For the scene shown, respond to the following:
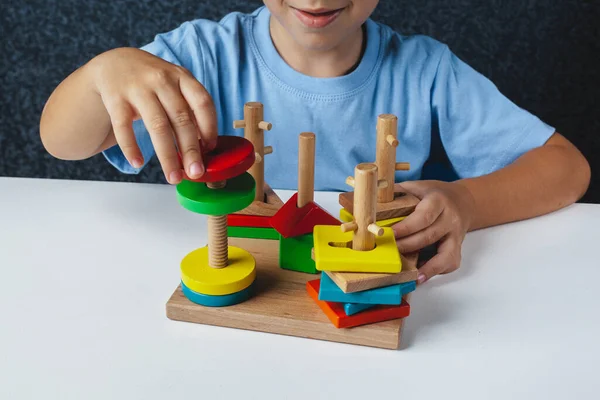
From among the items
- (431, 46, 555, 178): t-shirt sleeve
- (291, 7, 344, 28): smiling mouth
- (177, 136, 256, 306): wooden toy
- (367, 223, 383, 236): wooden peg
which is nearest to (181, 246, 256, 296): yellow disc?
(177, 136, 256, 306): wooden toy

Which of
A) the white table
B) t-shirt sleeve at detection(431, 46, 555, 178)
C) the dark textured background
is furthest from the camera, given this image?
the dark textured background

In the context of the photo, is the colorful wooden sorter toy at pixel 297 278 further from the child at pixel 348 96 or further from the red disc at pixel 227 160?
the child at pixel 348 96

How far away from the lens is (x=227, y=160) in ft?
1.76

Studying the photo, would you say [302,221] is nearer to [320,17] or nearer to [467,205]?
[467,205]

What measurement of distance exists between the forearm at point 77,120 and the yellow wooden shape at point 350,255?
294 millimetres

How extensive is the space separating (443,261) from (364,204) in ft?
0.43

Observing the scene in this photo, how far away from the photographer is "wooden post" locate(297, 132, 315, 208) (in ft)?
2.04

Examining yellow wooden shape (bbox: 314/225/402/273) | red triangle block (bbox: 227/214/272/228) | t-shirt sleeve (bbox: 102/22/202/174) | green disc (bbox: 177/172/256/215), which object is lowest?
red triangle block (bbox: 227/214/272/228)

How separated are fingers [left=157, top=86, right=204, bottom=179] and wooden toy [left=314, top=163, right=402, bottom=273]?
113 mm

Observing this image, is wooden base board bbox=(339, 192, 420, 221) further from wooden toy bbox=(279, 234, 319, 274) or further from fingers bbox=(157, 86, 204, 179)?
fingers bbox=(157, 86, 204, 179)

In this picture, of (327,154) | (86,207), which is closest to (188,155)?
(86,207)

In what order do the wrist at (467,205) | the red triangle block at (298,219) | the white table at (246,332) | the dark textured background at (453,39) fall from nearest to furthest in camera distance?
1. the white table at (246,332)
2. the red triangle block at (298,219)
3. the wrist at (467,205)
4. the dark textured background at (453,39)

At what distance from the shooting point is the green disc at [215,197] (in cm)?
54

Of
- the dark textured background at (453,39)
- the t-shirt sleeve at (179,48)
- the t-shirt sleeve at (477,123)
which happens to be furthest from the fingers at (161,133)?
the dark textured background at (453,39)
